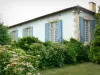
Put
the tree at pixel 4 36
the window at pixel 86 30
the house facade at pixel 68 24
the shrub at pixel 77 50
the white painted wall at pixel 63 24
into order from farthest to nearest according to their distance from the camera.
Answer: the window at pixel 86 30 → the white painted wall at pixel 63 24 → the house facade at pixel 68 24 → the shrub at pixel 77 50 → the tree at pixel 4 36

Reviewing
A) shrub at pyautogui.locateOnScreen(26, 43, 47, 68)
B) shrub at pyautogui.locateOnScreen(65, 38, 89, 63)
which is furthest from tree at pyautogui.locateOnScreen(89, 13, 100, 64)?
shrub at pyautogui.locateOnScreen(26, 43, 47, 68)

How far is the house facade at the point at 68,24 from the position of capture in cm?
1678

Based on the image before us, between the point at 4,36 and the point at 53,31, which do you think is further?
the point at 53,31

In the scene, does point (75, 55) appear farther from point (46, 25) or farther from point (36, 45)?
point (46, 25)

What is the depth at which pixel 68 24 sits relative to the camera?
17.3m

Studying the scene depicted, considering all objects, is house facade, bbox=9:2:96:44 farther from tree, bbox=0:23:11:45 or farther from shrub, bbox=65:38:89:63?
tree, bbox=0:23:11:45

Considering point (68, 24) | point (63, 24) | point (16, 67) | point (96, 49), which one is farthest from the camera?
point (63, 24)

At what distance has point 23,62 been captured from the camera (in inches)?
285

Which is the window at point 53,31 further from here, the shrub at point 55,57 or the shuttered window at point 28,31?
the shrub at point 55,57

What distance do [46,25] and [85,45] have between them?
446 cm

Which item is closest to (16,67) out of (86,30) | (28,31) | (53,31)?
(86,30)

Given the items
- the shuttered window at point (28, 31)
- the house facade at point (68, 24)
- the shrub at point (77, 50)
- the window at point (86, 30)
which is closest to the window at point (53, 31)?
the house facade at point (68, 24)

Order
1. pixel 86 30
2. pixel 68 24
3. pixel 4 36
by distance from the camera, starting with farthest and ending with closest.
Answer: pixel 86 30 < pixel 68 24 < pixel 4 36

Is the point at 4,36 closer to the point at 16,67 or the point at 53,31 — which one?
the point at 16,67
